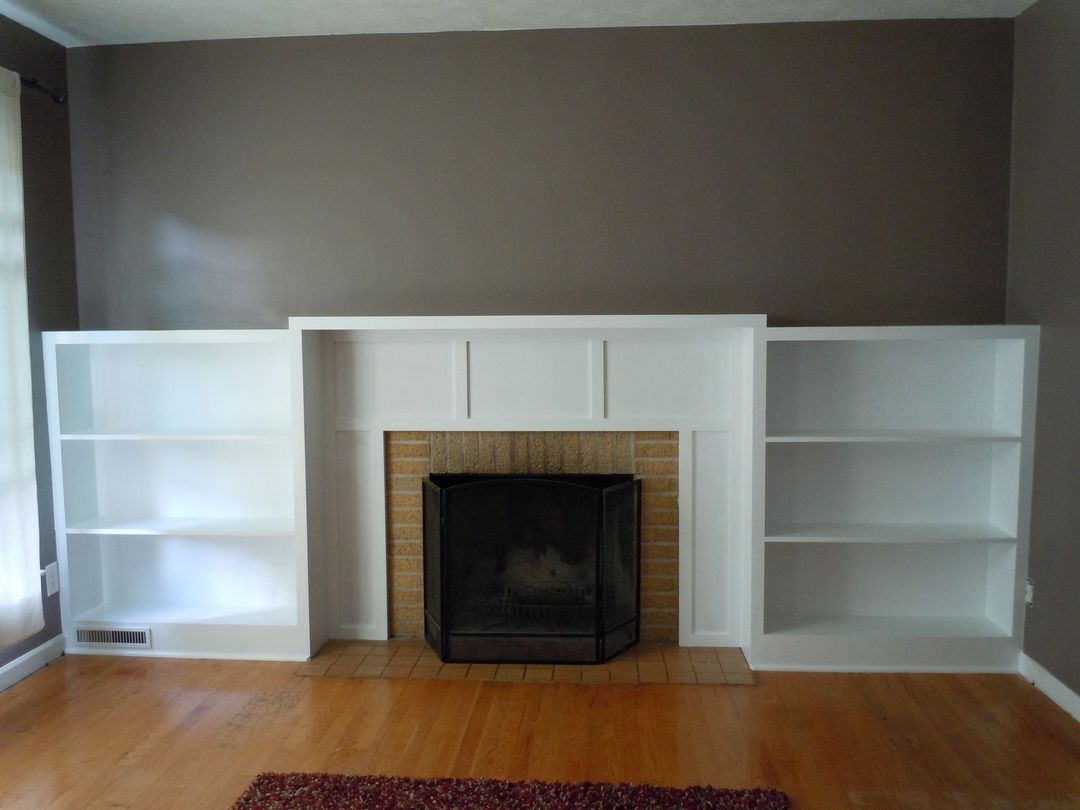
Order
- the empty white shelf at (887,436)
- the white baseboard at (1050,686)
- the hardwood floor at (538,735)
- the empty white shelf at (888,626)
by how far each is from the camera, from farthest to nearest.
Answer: the empty white shelf at (888,626), the empty white shelf at (887,436), the white baseboard at (1050,686), the hardwood floor at (538,735)

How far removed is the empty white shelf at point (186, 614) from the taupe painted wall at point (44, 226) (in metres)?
0.19

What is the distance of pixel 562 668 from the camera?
3.29 meters

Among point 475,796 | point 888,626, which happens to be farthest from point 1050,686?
point 475,796

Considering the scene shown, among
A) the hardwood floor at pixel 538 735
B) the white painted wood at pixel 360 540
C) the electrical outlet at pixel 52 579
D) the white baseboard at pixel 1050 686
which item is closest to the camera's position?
the hardwood floor at pixel 538 735

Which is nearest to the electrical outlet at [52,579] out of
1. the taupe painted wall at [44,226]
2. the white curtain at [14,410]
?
the taupe painted wall at [44,226]

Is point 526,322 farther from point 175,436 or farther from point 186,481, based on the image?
point 186,481

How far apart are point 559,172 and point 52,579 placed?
2675mm

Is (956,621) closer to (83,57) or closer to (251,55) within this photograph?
(251,55)

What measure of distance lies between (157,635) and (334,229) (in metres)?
1.84

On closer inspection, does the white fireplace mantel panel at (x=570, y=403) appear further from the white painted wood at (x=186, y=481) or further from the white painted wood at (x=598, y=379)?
the white painted wood at (x=186, y=481)

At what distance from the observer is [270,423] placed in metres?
3.57

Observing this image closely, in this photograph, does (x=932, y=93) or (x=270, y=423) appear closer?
(x=932, y=93)

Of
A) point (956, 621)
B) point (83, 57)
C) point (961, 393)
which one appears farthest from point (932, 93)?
point (83, 57)

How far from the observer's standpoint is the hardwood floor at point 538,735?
2.46 meters
